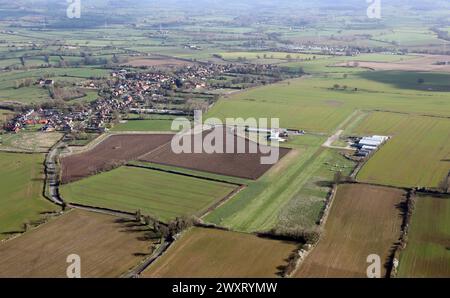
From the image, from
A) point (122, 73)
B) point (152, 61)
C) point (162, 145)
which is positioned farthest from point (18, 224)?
point (152, 61)

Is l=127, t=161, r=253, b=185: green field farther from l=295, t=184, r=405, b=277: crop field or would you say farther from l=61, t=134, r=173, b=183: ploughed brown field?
l=295, t=184, r=405, b=277: crop field

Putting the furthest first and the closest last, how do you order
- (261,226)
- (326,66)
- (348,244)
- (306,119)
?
(326,66) → (306,119) → (261,226) → (348,244)

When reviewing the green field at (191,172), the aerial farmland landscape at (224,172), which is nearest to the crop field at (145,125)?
the aerial farmland landscape at (224,172)

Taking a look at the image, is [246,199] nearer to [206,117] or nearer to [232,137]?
[232,137]

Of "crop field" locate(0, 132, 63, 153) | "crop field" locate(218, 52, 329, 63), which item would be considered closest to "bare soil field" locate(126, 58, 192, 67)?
"crop field" locate(218, 52, 329, 63)

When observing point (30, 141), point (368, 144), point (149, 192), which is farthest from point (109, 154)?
point (368, 144)

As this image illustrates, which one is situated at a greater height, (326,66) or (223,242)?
(326,66)
